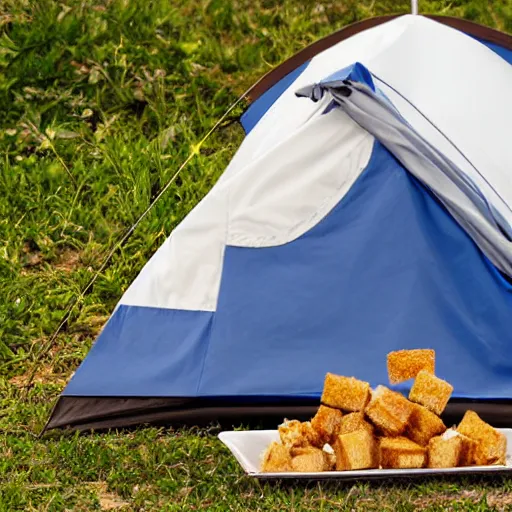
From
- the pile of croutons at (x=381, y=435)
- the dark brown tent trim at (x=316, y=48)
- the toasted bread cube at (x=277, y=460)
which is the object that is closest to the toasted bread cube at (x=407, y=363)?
the pile of croutons at (x=381, y=435)

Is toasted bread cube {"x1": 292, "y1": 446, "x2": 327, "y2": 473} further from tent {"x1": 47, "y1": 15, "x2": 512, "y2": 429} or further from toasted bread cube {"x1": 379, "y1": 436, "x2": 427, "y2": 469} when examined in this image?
tent {"x1": 47, "y1": 15, "x2": 512, "y2": 429}

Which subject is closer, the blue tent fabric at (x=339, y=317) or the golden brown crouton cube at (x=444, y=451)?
the golden brown crouton cube at (x=444, y=451)

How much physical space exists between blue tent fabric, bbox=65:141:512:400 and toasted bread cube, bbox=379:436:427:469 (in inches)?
16.5

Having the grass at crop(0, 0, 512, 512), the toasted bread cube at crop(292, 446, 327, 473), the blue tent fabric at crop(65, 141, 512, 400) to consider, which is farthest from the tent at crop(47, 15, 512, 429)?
the toasted bread cube at crop(292, 446, 327, 473)

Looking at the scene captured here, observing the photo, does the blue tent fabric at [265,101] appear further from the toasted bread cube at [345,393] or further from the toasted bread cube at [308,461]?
the toasted bread cube at [308,461]

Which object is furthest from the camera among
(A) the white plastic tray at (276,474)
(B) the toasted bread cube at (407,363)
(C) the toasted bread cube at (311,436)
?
(B) the toasted bread cube at (407,363)

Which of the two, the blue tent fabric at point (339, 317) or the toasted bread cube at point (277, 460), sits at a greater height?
the blue tent fabric at point (339, 317)

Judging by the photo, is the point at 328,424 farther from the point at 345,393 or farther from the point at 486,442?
the point at 486,442

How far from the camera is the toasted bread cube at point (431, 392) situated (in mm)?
3365

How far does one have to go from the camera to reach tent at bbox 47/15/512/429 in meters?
3.72

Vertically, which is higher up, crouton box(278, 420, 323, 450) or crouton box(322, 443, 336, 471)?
crouton box(278, 420, 323, 450)

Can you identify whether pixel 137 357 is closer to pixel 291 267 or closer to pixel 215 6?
pixel 291 267

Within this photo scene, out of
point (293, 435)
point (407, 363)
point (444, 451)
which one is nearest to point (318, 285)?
point (407, 363)

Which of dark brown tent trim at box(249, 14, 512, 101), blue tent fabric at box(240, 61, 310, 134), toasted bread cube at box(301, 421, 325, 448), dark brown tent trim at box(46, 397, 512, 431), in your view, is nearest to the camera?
toasted bread cube at box(301, 421, 325, 448)
